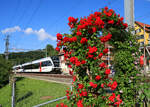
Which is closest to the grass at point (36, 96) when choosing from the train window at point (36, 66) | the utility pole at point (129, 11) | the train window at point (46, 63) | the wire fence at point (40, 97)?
the wire fence at point (40, 97)

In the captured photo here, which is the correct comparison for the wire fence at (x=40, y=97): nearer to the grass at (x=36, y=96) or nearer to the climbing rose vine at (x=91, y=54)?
the grass at (x=36, y=96)

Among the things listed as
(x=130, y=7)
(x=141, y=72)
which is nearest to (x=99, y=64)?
(x=141, y=72)

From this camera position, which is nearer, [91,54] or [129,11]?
[91,54]

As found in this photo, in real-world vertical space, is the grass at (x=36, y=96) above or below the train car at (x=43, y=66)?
below

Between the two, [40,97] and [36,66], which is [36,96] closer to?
[40,97]

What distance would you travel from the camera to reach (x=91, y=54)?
2930mm

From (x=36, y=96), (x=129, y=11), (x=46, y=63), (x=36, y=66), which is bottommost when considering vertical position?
(x=36, y=96)

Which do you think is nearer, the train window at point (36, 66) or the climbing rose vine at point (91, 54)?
the climbing rose vine at point (91, 54)

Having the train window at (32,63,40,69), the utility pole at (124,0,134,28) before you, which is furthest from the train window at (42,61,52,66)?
the utility pole at (124,0,134,28)

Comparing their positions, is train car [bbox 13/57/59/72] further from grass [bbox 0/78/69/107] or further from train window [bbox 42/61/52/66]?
grass [bbox 0/78/69/107]

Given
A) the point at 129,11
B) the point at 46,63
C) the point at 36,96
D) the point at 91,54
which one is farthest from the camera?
the point at 46,63

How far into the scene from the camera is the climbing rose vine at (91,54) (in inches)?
118

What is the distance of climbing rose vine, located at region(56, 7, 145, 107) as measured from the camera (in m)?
2.99

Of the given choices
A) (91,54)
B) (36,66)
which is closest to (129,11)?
(91,54)
